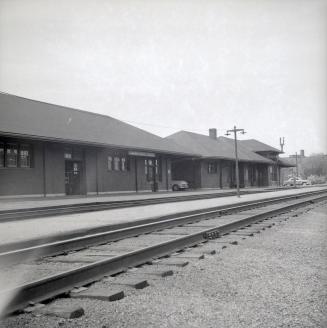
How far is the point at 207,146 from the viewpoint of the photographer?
4822 centimetres

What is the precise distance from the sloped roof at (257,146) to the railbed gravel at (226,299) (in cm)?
5846

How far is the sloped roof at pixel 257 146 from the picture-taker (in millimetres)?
64562

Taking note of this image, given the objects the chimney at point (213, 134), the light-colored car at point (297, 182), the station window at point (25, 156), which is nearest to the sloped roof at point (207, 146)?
the chimney at point (213, 134)

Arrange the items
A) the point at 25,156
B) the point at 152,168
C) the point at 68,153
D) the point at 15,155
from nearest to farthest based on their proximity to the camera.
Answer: the point at 15,155 < the point at 25,156 < the point at 68,153 < the point at 152,168

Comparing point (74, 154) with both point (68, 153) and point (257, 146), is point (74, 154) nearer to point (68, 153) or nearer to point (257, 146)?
point (68, 153)

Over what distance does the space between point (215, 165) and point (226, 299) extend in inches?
1702

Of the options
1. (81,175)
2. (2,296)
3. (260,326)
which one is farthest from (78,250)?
(81,175)

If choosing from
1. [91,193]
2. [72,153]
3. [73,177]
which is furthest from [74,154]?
[91,193]

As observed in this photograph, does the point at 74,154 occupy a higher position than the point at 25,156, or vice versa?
the point at 74,154

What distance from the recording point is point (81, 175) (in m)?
28.6

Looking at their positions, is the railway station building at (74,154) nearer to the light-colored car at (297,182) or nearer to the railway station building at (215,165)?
the railway station building at (215,165)

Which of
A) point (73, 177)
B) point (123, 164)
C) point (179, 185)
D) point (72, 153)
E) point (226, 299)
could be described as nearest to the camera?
point (226, 299)

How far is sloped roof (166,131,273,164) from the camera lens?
45.2 metres

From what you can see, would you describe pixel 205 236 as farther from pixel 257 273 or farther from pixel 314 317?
pixel 314 317
